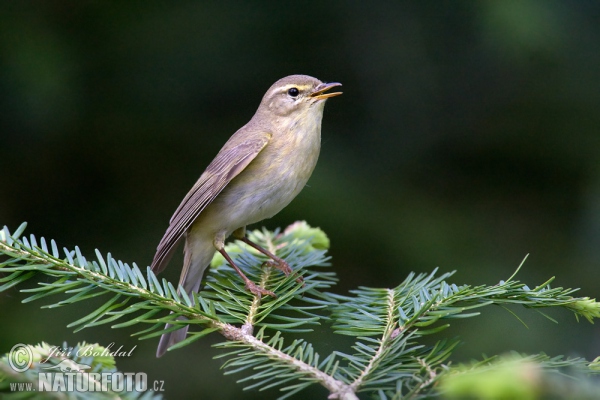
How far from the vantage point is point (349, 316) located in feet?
6.52

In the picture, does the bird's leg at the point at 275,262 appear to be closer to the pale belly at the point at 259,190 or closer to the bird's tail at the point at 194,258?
the pale belly at the point at 259,190

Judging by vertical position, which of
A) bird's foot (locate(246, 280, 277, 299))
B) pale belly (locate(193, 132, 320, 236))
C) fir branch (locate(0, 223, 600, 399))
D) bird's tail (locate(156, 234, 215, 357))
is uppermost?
pale belly (locate(193, 132, 320, 236))

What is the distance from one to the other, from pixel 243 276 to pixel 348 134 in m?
2.51

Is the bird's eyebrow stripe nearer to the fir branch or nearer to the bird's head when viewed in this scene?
the bird's head

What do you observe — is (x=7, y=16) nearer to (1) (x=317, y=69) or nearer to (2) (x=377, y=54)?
(1) (x=317, y=69)

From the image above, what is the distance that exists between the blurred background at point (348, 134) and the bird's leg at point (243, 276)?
1.14m

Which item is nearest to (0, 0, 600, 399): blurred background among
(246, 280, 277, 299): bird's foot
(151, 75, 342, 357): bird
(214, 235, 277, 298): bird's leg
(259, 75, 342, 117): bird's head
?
(259, 75, 342, 117): bird's head

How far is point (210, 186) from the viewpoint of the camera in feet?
10.5

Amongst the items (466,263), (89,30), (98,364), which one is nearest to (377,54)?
(466,263)

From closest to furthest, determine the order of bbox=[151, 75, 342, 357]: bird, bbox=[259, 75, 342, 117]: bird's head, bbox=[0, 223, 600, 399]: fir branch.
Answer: bbox=[0, 223, 600, 399]: fir branch, bbox=[151, 75, 342, 357]: bird, bbox=[259, 75, 342, 117]: bird's head

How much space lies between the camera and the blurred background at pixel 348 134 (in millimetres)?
3932

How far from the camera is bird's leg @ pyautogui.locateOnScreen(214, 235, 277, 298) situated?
230 cm

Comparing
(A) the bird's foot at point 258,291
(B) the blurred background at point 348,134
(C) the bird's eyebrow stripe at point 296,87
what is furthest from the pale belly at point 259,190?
(B) the blurred background at point 348,134

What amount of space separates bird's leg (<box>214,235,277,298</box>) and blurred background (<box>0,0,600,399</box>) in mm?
1143
